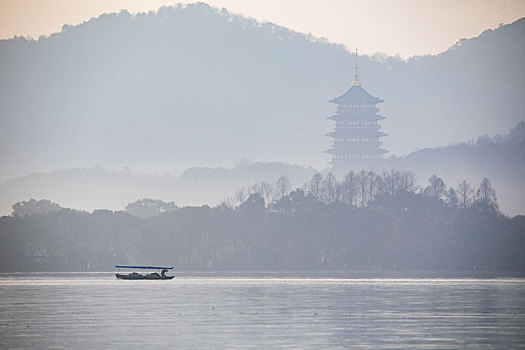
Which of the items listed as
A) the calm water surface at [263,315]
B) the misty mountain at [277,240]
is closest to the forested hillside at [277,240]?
the misty mountain at [277,240]

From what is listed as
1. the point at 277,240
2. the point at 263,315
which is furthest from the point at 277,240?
the point at 263,315

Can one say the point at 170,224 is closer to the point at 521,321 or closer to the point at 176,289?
the point at 176,289

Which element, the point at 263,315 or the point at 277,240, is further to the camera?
the point at 277,240

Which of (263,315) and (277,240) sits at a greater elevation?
(277,240)

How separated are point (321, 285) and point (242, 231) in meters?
55.9

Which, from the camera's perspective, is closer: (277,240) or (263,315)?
(263,315)

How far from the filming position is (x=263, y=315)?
281 ft

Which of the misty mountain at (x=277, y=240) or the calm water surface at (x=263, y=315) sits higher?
the misty mountain at (x=277, y=240)

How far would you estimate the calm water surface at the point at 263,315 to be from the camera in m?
69.2

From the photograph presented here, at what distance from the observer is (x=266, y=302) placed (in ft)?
322

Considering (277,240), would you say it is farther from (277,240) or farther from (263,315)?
(263,315)

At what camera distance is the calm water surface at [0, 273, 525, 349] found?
69.2 m

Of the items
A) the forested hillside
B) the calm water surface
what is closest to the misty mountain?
the forested hillside

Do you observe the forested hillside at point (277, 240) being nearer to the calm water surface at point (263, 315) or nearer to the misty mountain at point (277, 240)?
the misty mountain at point (277, 240)
